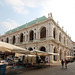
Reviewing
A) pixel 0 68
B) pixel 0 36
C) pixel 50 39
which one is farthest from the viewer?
pixel 0 36

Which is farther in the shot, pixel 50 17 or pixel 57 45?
pixel 57 45

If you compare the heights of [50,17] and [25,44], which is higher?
[50,17]

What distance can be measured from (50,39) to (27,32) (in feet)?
33.2

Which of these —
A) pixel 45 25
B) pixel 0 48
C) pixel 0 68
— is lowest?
pixel 0 68

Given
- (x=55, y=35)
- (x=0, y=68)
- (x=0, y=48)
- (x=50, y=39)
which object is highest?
(x=55, y=35)

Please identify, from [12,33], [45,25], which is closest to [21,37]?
[12,33]

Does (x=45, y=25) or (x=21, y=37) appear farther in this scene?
(x=21, y=37)

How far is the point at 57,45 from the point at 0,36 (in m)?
28.2

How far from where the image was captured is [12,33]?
33.3m

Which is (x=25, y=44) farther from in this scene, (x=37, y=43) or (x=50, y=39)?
(x=50, y=39)

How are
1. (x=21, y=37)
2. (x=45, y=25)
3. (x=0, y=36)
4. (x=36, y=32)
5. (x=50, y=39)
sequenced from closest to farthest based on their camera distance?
(x=50, y=39) < (x=45, y=25) < (x=36, y=32) < (x=21, y=37) < (x=0, y=36)

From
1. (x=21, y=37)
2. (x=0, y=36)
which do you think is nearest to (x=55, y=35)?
(x=21, y=37)

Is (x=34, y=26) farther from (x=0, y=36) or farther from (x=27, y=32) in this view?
(x=0, y=36)

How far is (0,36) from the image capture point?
129ft
